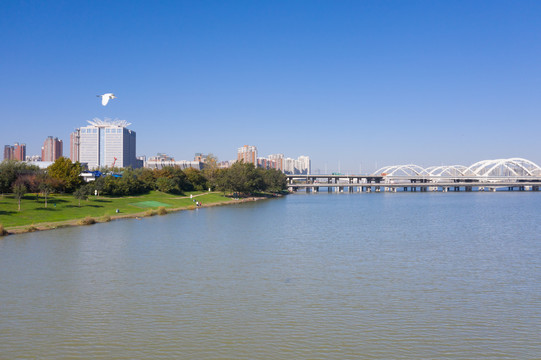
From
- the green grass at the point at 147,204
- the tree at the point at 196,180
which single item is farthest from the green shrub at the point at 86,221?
the tree at the point at 196,180

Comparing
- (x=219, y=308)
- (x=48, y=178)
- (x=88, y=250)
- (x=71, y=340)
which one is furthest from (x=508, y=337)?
(x=48, y=178)

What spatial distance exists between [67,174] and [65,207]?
15.9 metres

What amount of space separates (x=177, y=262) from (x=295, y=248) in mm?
8485

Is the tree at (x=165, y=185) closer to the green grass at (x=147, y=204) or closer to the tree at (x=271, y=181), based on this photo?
the green grass at (x=147, y=204)

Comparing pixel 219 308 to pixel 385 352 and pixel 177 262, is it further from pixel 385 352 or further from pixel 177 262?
pixel 177 262

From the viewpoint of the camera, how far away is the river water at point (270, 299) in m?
12.8

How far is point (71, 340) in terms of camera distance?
13273 millimetres

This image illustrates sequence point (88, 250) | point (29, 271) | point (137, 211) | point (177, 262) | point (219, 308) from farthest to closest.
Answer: point (137, 211)
point (88, 250)
point (177, 262)
point (29, 271)
point (219, 308)

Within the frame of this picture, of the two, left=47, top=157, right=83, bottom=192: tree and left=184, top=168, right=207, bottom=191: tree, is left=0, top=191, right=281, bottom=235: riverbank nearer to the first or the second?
left=47, top=157, right=83, bottom=192: tree

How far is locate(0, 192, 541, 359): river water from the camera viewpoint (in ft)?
41.8

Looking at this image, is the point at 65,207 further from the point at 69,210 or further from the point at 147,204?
the point at 147,204

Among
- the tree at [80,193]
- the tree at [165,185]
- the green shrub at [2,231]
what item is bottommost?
the green shrub at [2,231]

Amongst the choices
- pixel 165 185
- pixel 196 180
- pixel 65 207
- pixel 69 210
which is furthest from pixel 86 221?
pixel 196 180

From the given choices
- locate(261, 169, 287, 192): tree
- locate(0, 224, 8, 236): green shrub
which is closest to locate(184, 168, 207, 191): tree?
locate(261, 169, 287, 192): tree
